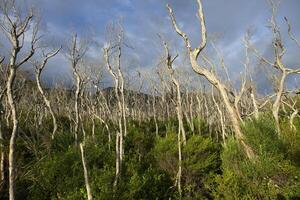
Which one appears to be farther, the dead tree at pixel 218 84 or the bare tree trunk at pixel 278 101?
the bare tree trunk at pixel 278 101

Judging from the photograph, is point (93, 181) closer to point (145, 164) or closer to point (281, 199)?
point (145, 164)

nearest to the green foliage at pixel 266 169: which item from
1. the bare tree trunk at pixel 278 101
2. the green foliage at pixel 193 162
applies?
the bare tree trunk at pixel 278 101

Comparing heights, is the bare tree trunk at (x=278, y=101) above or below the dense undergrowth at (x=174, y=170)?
above

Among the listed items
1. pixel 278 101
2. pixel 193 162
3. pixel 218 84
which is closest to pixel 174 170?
pixel 193 162

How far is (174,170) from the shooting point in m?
23.5

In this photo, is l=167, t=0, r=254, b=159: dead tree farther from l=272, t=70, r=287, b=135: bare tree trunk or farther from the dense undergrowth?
l=272, t=70, r=287, b=135: bare tree trunk

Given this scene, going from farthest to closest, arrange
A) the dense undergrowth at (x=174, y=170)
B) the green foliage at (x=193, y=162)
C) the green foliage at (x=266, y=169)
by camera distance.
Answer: the green foliage at (x=193, y=162) < the dense undergrowth at (x=174, y=170) < the green foliage at (x=266, y=169)

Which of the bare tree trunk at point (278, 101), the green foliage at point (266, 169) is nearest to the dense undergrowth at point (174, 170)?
the green foliage at point (266, 169)

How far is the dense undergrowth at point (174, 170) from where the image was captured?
527 inches

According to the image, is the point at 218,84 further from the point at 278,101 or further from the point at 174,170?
the point at 174,170

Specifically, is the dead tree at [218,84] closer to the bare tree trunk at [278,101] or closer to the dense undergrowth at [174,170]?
the dense undergrowth at [174,170]

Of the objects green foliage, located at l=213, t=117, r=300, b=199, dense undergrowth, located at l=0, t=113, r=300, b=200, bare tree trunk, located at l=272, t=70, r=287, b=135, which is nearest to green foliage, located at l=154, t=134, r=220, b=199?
dense undergrowth, located at l=0, t=113, r=300, b=200

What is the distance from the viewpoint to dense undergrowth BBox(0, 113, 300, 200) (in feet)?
43.9

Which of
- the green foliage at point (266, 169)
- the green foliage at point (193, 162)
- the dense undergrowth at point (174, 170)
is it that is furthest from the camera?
the green foliage at point (193, 162)
